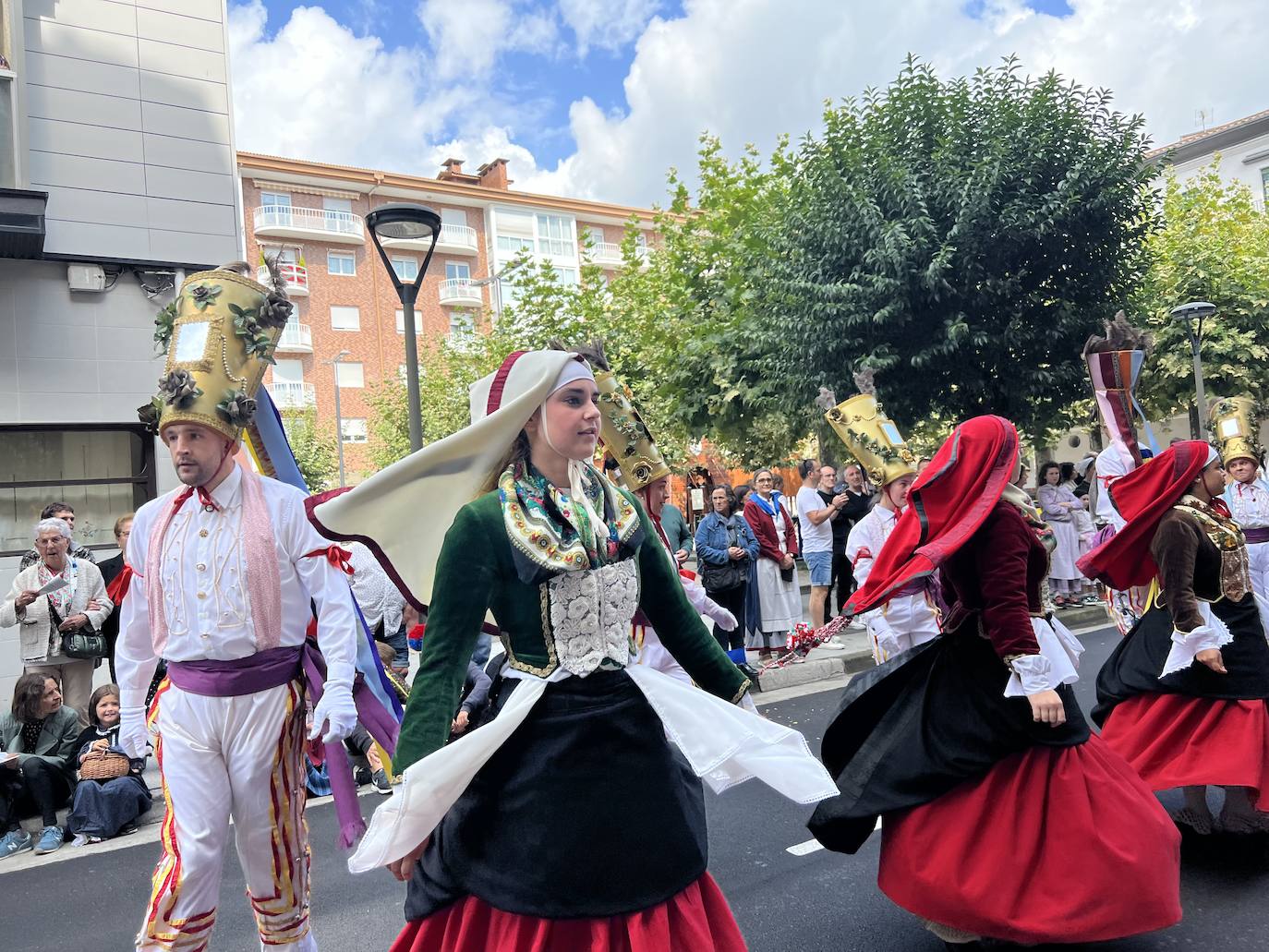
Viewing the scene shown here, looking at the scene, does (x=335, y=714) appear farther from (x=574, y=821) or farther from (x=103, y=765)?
(x=103, y=765)

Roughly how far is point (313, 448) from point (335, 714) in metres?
32.7

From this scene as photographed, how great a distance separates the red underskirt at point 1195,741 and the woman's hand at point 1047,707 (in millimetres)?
1308

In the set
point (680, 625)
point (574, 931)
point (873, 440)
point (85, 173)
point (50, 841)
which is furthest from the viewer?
point (85, 173)

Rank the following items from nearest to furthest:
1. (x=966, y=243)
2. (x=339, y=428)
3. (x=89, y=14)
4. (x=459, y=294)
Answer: (x=89, y=14) → (x=966, y=243) → (x=339, y=428) → (x=459, y=294)

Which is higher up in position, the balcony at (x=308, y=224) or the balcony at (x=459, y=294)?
the balcony at (x=308, y=224)

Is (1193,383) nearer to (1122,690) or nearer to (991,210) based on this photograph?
(991,210)

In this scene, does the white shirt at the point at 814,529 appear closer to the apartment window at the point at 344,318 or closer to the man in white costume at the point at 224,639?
the man in white costume at the point at 224,639

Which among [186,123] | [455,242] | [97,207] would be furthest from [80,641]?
[455,242]

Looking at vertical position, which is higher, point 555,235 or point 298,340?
point 555,235

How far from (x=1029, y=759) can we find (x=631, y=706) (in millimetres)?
1687

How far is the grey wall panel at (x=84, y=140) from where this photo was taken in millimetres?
8684

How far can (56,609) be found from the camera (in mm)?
6977

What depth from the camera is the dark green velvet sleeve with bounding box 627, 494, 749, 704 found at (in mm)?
2926

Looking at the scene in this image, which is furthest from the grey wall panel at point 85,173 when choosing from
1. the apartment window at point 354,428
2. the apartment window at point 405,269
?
the apartment window at point 354,428
